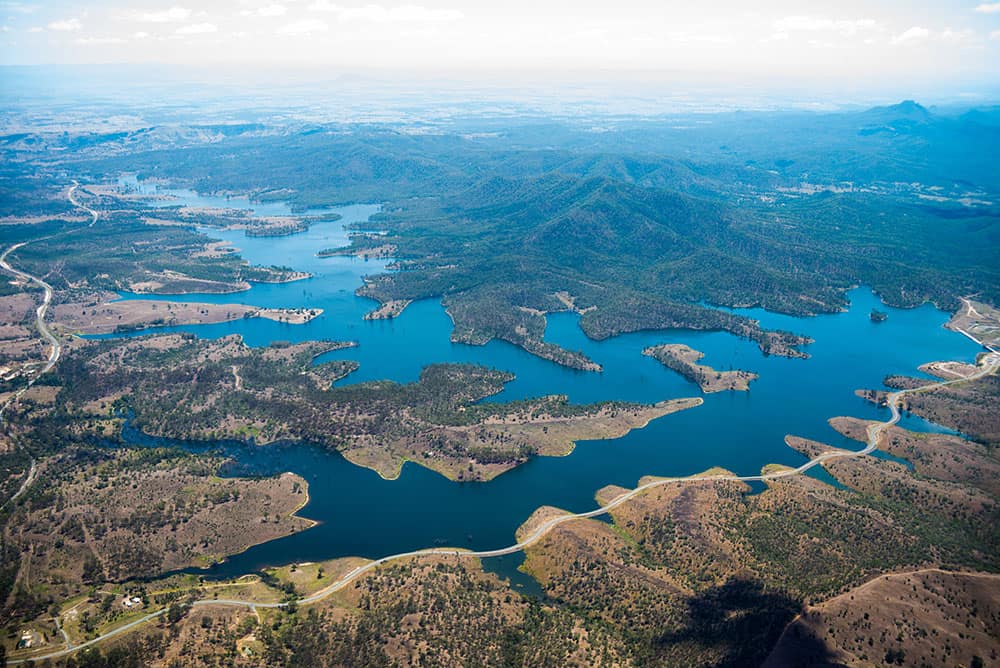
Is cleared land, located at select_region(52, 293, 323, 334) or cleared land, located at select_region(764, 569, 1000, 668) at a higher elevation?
cleared land, located at select_region(52, 293, 323, 334)

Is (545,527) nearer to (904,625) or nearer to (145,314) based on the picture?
(904,625)

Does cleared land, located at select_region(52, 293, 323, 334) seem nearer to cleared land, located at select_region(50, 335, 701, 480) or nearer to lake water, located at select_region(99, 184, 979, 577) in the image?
lake water, located at select_region(99, 184, 979, 577)

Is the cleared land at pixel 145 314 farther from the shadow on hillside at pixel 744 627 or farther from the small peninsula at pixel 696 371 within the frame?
the shadow on hillside at pixel 744 627

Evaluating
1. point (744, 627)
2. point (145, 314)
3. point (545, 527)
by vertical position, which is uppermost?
point (145, 314)

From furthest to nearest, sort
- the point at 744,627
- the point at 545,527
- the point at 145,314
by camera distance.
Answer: the point at 145,314 → the point at 545,527 → the point at 744,627

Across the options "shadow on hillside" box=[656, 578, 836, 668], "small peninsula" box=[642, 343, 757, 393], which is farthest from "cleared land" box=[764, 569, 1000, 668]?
"small peninsula" box=[642, 343, 757, 393]

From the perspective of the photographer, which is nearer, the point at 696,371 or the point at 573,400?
the point at 573,400

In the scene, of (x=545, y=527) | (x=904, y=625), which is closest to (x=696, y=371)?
(x=545, y=527)
